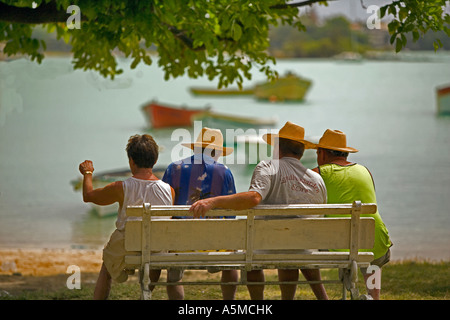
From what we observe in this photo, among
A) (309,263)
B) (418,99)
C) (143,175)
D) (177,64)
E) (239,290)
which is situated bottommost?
(239,290)

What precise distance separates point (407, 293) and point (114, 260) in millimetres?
4129

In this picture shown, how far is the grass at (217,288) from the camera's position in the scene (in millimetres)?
8672

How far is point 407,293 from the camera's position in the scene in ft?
29.6

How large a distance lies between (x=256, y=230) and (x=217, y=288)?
10.6 feet

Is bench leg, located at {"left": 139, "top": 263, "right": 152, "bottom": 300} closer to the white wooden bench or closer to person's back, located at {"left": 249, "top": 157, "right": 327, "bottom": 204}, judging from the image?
the white wooden bench

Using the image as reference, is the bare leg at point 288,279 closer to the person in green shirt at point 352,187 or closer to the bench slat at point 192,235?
the person in green shirt at point 352,187

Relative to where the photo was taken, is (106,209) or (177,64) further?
(106,209)

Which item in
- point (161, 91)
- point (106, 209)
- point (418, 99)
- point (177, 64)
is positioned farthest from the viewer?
point (161, 91)

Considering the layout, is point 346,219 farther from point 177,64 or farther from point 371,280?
point 177,64

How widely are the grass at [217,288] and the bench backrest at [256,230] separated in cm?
255

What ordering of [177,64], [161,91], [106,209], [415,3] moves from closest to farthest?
1. [415,3]
2. [177,64]
3. [106,209]
4. [161,91]

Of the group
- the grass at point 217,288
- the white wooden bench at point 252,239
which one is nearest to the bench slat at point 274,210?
the white wooden bench at point 252,239

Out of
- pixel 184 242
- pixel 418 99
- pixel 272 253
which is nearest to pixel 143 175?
pixel 184 242
